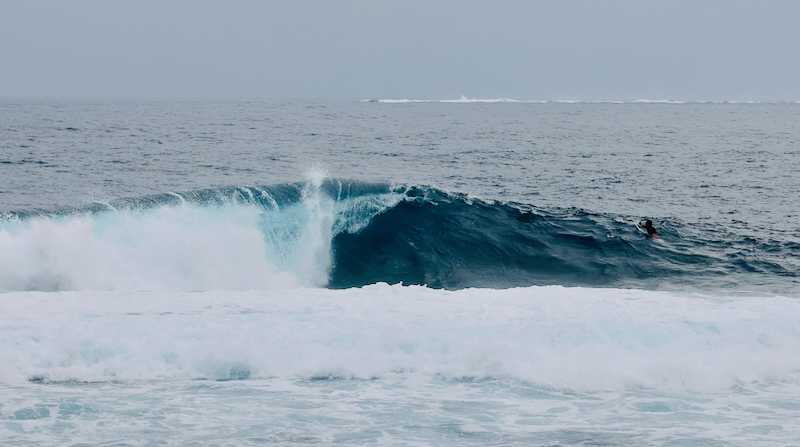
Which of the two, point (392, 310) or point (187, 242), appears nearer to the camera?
point (392, 310)

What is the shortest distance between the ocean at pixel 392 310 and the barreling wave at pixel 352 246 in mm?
58

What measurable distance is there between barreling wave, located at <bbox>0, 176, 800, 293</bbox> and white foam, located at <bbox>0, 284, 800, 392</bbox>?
2661mm

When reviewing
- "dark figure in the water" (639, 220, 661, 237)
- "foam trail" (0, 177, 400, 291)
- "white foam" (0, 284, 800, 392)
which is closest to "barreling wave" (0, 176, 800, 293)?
"foam trail" (0, 177, 400, 291)

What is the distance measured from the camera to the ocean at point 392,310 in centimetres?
781

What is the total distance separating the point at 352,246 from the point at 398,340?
7910 millimetres

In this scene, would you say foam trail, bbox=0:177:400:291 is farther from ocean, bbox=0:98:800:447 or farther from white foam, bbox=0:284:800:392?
white foam, bbox=0:284:800:392

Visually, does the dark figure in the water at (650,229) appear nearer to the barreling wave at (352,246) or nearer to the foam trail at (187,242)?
the barreling wave at (352,246)

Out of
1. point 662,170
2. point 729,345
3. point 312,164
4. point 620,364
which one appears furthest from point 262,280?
point 662,170

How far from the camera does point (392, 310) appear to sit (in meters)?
11.1

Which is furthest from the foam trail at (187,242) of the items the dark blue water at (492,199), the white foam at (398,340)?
the white foam at (398,340)

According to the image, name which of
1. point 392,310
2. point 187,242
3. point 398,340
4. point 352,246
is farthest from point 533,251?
point 187,242

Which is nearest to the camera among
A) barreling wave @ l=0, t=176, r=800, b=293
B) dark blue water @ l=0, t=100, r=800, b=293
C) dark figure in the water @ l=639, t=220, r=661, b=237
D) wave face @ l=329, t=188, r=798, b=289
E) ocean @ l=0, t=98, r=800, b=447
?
ocean @ l=0, t=98, r=800, b=447

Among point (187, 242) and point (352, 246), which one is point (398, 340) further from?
point (352, 246)

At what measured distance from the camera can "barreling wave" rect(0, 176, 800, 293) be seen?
14.4 meters
